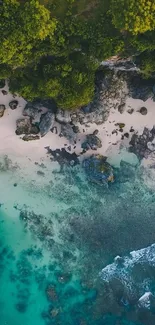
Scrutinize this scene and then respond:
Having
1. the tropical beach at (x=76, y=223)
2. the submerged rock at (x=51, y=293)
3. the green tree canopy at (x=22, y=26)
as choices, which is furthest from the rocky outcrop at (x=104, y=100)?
the submerged rock at (x=51, y=293)

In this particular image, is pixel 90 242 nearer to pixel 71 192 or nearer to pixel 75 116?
pixel 71 192

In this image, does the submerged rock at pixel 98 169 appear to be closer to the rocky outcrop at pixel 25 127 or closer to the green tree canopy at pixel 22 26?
the rocky outcrop at pixel 25 127

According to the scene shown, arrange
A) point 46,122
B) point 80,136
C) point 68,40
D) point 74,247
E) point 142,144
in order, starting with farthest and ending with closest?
point 142,144 → point 74,247 → point 80,136 → point 46,122 → point 68,40

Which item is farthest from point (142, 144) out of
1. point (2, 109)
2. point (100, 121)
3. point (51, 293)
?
point (51, 293)

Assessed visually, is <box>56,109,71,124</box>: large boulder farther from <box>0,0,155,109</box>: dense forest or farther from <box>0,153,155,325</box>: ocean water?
<box>0,153,155,325</box>: ocean water

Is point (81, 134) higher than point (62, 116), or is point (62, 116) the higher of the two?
point (62, 116)

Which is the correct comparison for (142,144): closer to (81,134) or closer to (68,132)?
(81,134)
